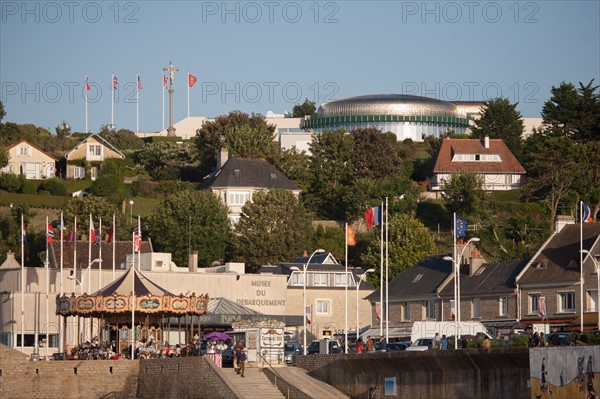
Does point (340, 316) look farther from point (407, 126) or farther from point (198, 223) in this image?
point (407, 126)

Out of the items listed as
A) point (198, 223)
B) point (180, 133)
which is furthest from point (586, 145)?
point (180, 133)

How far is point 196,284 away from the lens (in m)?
97.9

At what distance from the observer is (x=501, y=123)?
16212cm

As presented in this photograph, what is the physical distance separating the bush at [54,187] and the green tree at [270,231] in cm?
2535

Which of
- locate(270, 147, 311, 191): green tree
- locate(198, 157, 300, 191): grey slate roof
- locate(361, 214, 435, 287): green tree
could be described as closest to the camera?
locate(361, 214, 435, 287): green tree

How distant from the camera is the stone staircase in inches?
2384

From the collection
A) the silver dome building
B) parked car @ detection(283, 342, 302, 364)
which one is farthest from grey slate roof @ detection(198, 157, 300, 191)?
parked car @ detection(283, 342, 302, 364)

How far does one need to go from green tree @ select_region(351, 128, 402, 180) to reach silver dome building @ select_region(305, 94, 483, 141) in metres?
31.7

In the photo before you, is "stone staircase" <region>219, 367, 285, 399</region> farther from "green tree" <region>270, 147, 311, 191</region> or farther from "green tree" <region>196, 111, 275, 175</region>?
"green tree" <region>196, 111, 275, 175</region>

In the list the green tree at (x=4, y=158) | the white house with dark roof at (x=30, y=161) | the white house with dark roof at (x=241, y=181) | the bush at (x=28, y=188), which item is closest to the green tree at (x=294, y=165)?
the white house with dark roof at (x=241, y=181)

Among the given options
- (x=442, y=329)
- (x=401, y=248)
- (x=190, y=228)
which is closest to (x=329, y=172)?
(x=190, y=228)

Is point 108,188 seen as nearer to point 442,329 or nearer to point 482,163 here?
point 482,163

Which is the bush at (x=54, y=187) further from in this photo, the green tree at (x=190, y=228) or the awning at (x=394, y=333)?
the awning at (x=394, y=333)

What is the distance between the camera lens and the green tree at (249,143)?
147 m
